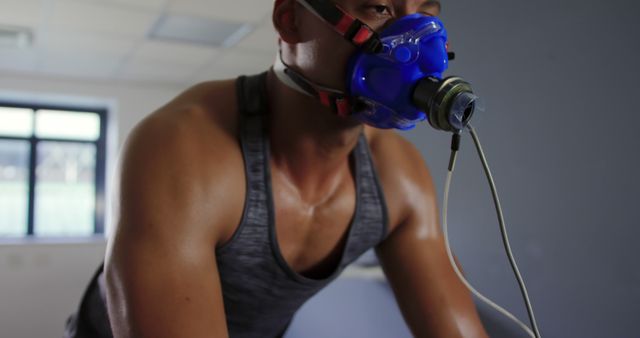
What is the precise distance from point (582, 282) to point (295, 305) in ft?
2.12

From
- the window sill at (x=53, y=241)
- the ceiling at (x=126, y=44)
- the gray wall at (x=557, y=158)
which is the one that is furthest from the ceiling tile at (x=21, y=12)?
the gray wall at (x=557, y=158)

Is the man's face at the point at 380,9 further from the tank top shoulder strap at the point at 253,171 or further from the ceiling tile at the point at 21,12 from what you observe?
the ceiling tile at the point at 21,12

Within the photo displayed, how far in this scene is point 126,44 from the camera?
3930mm

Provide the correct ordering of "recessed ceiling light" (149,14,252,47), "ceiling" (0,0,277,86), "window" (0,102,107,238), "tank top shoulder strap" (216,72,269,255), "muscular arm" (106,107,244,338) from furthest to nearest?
1. "window" (0,102,107,238)
2. "recessed ceiling light" (149,14,252,47)
3. "ceiling" (0,0,277,86)
4. "tank top shoulder strap" (216,72,269,255)
5. "muscular arm" (106,107,244,338)

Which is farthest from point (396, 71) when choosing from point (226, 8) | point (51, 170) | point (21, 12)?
point (51, 170)

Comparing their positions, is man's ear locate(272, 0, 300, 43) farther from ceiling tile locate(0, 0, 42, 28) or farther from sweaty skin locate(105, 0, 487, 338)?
ceiling tile locate(0, 0, 42, 28)

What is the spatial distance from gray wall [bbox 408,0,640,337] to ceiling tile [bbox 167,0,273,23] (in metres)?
1.76

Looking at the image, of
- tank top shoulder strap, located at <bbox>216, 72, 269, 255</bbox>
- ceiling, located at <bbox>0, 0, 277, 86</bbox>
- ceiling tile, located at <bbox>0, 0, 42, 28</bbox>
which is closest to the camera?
tank top shoulder strap, located at <bbox>216, 72, 269, 255</bbox>

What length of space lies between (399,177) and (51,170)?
5270mm

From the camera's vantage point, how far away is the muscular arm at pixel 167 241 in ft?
2.13

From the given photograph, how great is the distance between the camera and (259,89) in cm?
89

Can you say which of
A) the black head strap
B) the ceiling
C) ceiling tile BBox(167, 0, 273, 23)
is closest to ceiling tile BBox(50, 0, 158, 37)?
the ceiling

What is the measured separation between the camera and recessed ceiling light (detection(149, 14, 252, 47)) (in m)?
3.39

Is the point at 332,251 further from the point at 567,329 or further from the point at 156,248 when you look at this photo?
the point at 567,329
